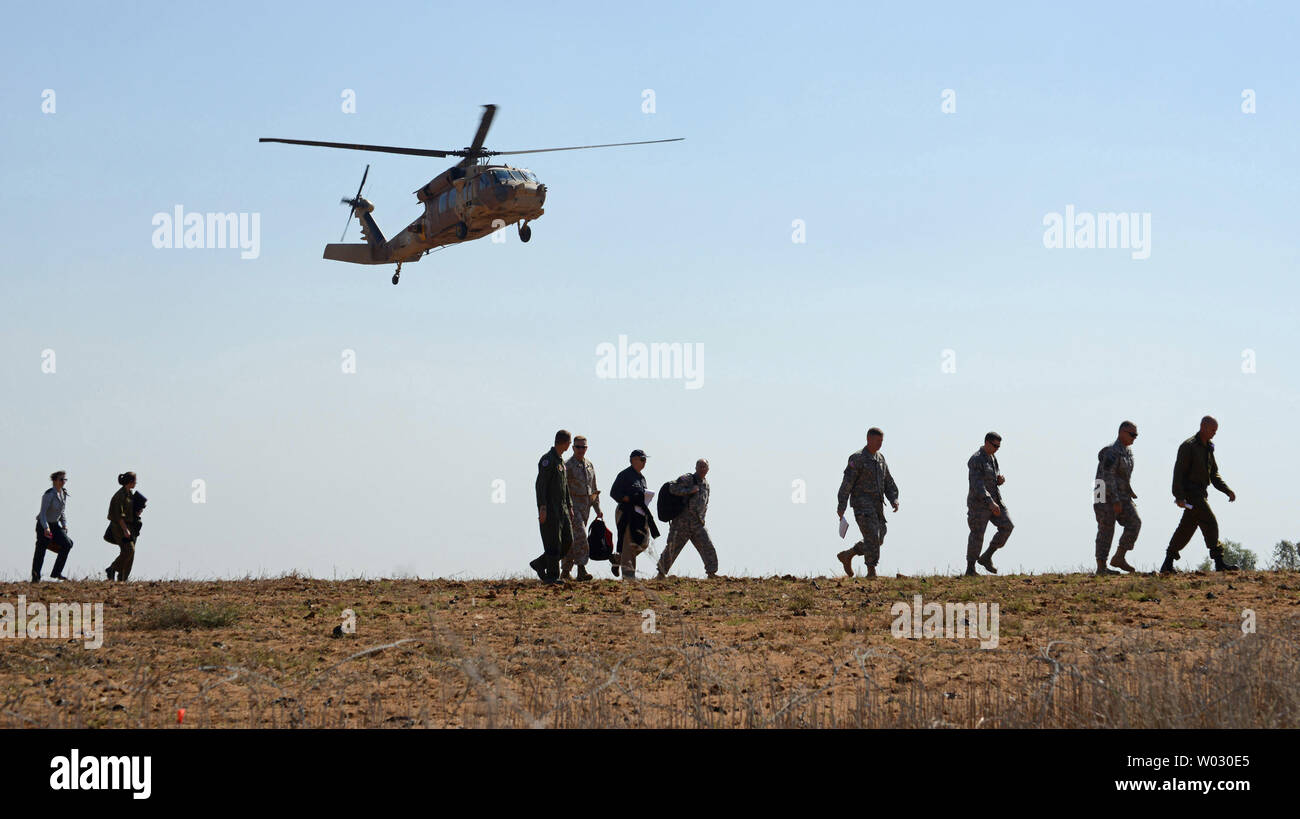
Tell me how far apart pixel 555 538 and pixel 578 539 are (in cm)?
86

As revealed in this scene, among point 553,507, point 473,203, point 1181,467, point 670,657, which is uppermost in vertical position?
point 473,203

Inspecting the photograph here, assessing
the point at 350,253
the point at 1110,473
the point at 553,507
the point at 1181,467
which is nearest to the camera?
the point at 553,507

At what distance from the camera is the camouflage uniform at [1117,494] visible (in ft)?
66.0

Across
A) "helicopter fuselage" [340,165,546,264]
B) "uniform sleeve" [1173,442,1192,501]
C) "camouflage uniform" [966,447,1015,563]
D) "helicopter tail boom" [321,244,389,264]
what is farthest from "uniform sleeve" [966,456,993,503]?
"helicopter tail boom" [321,244,389,264]

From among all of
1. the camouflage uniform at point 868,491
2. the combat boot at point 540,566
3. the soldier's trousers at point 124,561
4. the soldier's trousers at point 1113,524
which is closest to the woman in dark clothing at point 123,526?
the soldier's trousers at point 124,561

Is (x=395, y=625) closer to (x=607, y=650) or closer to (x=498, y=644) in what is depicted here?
(x=498, y=644)

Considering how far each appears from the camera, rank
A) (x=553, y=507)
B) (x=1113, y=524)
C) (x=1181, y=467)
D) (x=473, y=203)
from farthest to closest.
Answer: (x=473, y=203)
(x=1113, y=524)
(x=1181, y=467)
(x=553, y=507)

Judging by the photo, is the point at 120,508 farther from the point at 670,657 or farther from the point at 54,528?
the point at 670,657

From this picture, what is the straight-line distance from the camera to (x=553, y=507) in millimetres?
18438

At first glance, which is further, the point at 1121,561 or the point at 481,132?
the point at 481,132

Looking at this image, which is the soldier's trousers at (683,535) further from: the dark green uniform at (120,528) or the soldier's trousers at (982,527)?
the dark green uniform at (120,528)

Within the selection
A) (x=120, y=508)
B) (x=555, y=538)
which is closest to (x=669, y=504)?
(x=555, y=538)

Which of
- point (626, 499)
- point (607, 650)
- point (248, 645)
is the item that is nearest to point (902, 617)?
point (607, 650)
